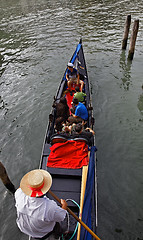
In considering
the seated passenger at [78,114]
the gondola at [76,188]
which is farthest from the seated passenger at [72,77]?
the gondola at [76,188]

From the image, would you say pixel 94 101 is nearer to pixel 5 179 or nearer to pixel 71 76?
pixel 71 76

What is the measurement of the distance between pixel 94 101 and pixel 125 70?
3.61 metres

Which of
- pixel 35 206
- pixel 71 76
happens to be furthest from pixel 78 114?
pixel 35 206

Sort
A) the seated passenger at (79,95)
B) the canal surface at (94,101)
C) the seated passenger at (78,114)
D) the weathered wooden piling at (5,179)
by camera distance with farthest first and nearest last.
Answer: the seated passenger at (79,95), the seated passenger at (78,114), the canal surface at (94,101), the weathered wooden piling at (5,179)

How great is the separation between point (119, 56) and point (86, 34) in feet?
15.9

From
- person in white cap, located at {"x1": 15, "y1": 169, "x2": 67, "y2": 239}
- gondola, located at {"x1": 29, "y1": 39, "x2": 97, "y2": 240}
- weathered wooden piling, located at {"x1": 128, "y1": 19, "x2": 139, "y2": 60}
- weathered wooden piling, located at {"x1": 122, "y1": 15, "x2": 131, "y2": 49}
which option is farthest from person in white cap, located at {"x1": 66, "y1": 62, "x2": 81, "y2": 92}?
weathered wooden piling, located at {"x1": 122, "y1": 15, "x2": 131, "y2": 49}

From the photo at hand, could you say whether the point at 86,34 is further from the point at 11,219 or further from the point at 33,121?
the point at 11,219

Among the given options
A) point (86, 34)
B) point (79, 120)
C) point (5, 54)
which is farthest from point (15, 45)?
point (79, 120)

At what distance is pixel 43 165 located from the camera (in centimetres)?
447

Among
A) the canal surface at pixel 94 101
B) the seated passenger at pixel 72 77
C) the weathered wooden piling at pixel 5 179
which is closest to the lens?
the weathered wooden piling at pixel 5 179

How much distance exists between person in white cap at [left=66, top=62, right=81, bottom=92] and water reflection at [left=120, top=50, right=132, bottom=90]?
2771 mm

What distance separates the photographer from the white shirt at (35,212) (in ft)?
8.01

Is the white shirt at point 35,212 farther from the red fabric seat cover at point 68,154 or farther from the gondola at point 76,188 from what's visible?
the red fabric seat cover at point 68,154

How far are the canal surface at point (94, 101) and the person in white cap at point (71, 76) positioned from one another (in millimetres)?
1246
